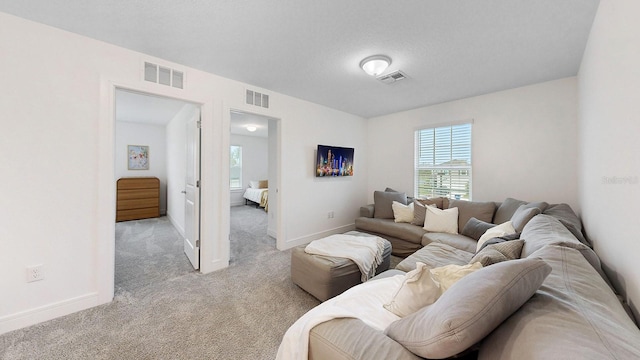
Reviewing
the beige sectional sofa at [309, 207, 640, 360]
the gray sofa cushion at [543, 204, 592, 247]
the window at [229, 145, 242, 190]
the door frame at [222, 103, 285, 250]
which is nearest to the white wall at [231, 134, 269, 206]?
the window at [229, 145, 242, 190]

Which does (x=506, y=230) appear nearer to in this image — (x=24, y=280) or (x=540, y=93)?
(x=540, y=93)

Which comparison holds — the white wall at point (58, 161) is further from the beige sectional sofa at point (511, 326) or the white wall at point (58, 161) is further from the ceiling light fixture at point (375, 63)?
the beige sectional sofa at point (511, 326)

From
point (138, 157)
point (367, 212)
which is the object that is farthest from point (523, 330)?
point (138, 157)

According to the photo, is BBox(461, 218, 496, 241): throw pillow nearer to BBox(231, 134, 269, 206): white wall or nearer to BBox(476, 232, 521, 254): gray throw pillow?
BBox(476, 232, 521, 254): gray throw pillow

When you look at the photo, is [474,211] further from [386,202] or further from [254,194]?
[254,194]

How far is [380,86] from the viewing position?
318 centimetres

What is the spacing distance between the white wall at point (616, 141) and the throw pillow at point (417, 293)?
0.78 m

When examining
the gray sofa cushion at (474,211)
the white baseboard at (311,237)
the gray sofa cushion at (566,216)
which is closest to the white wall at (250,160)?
the white baseboard at (311,237)

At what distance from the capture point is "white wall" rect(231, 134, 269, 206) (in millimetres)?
7736

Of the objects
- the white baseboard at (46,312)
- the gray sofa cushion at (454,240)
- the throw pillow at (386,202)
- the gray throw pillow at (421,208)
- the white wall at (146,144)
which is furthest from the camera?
the white wall at (146,144)

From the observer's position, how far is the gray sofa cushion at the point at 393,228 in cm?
318

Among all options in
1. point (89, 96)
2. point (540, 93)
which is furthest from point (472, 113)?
point (89, 96)

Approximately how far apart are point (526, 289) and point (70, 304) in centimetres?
317

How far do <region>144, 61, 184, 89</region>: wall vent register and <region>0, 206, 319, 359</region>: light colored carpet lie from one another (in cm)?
215
